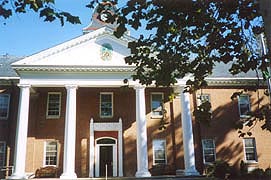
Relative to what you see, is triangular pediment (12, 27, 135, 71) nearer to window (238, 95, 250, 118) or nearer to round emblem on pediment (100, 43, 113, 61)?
round emblem on pediment (100, 43, 113, 61)

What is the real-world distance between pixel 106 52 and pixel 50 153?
29.0ft

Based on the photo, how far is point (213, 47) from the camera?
29.8 ft

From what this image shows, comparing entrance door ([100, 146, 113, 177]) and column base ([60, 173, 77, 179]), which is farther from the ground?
entrance door ([100, 146, 113, 177])

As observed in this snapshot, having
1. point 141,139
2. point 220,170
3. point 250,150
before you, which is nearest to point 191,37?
point 141,139

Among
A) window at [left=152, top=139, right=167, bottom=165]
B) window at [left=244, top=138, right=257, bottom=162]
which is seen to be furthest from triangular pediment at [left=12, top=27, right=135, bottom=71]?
window at [left=244, top=138, right=257, bottom=162]

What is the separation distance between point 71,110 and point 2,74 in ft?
26.0

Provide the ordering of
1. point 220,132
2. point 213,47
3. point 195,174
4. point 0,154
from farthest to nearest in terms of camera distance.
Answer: point 220,132 → point 0,154 → point 195,174 → point 213,47

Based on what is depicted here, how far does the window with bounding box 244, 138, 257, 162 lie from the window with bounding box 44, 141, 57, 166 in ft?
49.9

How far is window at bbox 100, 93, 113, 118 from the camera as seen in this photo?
2748 centimetres

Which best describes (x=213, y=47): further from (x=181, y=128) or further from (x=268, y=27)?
(x=181, y=128)

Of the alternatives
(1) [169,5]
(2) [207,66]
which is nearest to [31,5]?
(1) [169,5]

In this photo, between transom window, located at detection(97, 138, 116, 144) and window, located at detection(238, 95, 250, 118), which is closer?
transom window, located at detection(97, 138, 116, 144)

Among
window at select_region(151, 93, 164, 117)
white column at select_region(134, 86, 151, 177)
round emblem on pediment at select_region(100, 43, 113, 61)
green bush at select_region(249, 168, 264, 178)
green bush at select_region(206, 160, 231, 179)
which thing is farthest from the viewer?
window at select_region(151, 93, 164, 117)

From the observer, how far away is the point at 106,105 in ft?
A: 90.8
